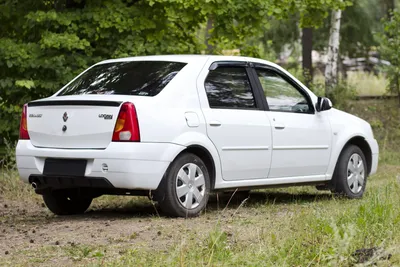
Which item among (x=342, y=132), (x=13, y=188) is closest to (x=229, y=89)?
(x=342, y=132)

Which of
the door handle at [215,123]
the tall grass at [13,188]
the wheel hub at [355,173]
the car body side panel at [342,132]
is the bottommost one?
the tall grass at [13,188]

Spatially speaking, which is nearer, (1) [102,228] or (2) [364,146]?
(1) [102,228]

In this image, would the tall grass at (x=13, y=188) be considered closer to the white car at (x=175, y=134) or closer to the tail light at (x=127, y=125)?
the white car at (x=175, y=134)

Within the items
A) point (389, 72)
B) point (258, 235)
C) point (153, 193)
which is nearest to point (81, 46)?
point (153, 193)

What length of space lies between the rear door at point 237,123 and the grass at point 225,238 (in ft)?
1.60

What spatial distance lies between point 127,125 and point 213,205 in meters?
2.60

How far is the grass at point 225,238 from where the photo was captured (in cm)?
634

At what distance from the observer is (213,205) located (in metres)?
11.0

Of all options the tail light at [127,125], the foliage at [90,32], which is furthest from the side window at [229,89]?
the foliage at [90,32]

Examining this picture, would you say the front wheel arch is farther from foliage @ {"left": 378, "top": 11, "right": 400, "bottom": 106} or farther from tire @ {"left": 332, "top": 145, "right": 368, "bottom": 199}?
foliage @ {"left": 378, "top": 11, "right": 400, "bottom": 106}

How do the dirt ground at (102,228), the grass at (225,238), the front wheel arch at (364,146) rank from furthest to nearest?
the front wheel arch at (364,146) → the dirt ground at (102,228) → the grass at (225,238)

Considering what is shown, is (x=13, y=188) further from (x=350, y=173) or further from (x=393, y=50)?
(x=393, y=50)

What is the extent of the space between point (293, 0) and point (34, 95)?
14.7 ft

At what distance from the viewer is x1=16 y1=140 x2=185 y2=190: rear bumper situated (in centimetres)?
873
